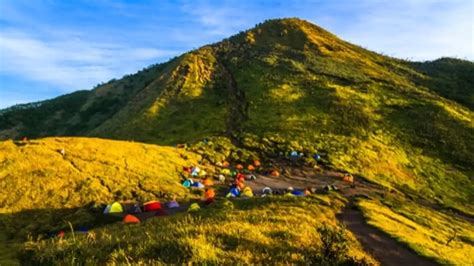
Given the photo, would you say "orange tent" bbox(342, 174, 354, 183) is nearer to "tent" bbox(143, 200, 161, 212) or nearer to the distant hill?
the distant hill

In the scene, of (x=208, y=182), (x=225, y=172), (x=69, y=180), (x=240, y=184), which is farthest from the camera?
(x=225, y=172)

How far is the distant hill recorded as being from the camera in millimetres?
80312

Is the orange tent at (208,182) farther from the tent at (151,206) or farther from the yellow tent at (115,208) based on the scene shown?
the yellow tent at (115,208)

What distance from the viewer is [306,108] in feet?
335

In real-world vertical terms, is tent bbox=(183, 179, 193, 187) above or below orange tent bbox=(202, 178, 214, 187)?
above

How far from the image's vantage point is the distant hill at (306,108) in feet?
263

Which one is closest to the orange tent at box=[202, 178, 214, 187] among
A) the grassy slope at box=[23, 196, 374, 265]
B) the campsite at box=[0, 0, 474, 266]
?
the campsite at box=[0, 0, 474, 266]

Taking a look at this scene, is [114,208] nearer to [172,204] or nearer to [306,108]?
[172,204]

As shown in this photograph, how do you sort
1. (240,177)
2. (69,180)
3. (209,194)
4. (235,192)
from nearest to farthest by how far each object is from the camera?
1. (69,180)
2. (235,192)
3. (209,194)
4. (240,177)

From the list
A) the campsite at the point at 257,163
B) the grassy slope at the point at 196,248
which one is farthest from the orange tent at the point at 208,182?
the grassy slope at the point at 196,248

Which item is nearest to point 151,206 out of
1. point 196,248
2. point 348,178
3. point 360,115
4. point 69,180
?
A: point 69,180

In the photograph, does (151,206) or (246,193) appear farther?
(246,193)

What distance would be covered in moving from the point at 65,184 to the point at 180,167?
56.8 ft

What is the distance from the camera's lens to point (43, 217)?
42281 mm
